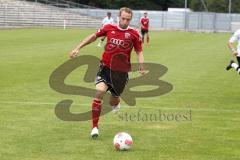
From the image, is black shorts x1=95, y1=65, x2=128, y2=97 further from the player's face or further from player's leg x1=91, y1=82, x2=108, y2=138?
the player's face

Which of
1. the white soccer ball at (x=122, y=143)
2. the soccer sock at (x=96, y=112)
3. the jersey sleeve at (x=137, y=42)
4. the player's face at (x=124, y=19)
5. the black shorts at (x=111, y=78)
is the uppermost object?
the player's face at (x=124, y=19)

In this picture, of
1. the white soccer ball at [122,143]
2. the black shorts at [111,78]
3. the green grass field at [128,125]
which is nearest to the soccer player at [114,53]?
the black shorts at [111,78]

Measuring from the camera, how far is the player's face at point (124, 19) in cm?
945

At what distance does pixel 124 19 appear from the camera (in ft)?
31.3

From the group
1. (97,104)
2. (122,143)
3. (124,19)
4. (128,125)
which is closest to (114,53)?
(124,19)

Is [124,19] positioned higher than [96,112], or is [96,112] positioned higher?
[124,19]

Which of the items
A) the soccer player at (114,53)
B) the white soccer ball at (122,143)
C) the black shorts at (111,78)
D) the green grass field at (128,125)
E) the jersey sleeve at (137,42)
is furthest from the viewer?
the jersey sleeve at (137,42)

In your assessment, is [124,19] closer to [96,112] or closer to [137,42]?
[137,42]

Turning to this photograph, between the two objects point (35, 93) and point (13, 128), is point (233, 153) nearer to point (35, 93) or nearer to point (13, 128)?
point (13, 128)


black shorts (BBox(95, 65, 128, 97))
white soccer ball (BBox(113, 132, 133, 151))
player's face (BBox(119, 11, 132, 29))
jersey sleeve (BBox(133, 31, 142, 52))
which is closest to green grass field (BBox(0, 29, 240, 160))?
white soccer ball (BBox(113, 132, 133, 151))

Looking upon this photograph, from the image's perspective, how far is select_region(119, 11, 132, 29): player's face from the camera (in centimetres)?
945

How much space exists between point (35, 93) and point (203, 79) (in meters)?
6.62

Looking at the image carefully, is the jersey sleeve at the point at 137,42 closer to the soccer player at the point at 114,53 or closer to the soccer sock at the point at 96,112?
the soccer player at the point at 114,53

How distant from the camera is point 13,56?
25.4m
